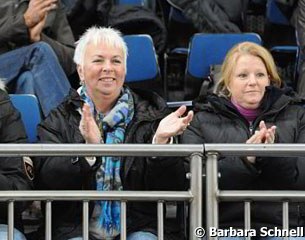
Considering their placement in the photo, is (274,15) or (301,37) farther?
(274,15)

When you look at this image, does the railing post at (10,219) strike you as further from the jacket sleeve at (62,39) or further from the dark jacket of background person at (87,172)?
the jacket sleeve at (62,39)

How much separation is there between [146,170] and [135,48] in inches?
64.5

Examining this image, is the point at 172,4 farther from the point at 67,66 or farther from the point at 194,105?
the point at 194,105

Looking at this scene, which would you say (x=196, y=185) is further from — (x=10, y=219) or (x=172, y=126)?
(x=10, y=219)

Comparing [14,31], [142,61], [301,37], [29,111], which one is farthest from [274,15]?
[29,111]

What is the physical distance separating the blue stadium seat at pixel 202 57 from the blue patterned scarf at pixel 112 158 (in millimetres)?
A: 1224

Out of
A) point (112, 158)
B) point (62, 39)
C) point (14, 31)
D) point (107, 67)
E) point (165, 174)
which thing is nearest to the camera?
point (165, 174)

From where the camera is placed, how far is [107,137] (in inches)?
159

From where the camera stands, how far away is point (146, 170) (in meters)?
3.79

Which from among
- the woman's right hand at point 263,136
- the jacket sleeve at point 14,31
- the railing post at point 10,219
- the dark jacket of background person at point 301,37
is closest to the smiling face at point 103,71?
the woman's right hand at point 263,136

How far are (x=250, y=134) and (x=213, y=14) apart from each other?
2065 millimetres

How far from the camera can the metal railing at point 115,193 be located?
3371 millimetres

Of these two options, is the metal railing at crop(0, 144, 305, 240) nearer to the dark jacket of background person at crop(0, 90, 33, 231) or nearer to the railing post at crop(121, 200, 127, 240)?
the railing post at crop(121, 200, 127, 240)

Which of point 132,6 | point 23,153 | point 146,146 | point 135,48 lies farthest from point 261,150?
point 132,6
